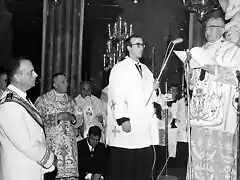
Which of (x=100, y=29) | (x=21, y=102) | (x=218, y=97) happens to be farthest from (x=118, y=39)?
(x=21, y=102)

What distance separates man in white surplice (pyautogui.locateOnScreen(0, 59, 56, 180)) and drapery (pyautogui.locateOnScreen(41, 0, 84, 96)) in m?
5.15

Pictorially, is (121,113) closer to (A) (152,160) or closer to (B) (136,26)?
(A) (152,160)

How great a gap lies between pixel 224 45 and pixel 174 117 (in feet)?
11.2

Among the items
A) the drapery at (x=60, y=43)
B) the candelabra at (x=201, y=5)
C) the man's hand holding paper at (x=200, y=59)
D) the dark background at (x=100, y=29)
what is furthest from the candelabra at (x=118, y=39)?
the man's hand holding paper at (x=200, y=59)

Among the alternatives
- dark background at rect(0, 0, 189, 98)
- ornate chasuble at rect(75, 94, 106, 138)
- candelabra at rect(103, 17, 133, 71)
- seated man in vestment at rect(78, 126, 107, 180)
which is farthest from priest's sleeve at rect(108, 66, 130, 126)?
dark background at rect(0, 0, 189, 98)

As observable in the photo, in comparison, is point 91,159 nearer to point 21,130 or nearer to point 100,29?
point 21,130

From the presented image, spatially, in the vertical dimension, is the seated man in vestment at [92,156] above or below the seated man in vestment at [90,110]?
below

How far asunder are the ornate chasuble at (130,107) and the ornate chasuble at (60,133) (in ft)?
2.55

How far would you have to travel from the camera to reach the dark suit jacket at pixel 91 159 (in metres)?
5.75

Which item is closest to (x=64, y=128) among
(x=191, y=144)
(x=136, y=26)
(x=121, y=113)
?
(x=121, y=113)

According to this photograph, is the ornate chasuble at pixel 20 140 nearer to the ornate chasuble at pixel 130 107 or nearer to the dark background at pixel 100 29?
the ornate chasuble at pixel 130 107

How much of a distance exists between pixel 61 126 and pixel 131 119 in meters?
1.08

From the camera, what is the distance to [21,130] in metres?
3.15

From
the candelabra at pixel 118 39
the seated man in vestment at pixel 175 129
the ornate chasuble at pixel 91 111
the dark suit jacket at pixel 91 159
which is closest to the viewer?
the dark suit jacket at pixel 91 159
